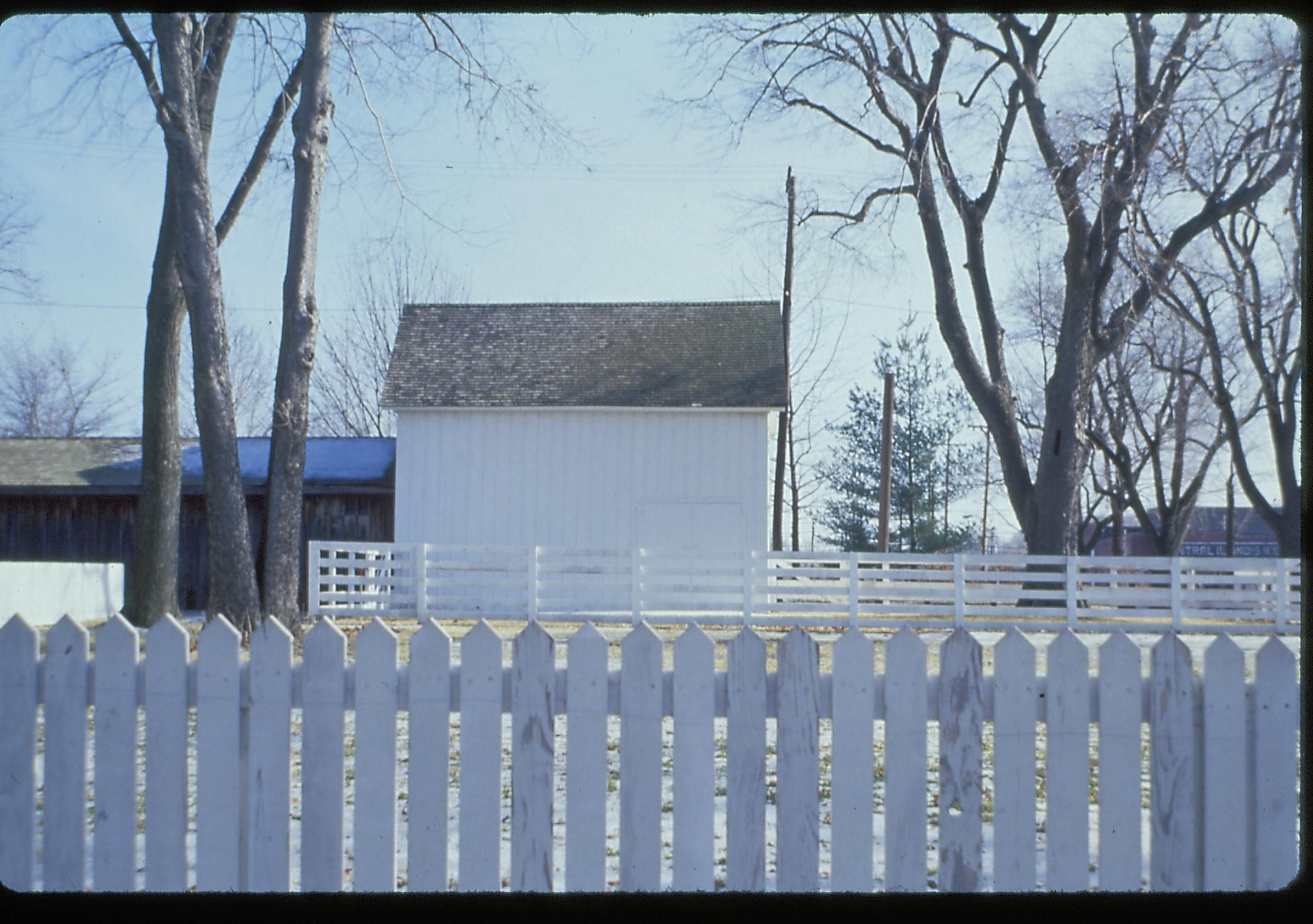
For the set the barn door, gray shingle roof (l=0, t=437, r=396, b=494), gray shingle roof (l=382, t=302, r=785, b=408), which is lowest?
the barn door

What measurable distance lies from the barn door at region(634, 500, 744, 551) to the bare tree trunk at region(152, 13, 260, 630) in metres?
8.28

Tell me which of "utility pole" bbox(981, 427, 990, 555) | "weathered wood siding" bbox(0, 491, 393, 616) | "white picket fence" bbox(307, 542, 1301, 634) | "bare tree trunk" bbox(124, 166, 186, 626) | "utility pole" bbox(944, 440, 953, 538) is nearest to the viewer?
"bare tree trunk" bbox(124, 166, 186, 626)

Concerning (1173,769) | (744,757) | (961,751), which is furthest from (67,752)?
(1173,769)

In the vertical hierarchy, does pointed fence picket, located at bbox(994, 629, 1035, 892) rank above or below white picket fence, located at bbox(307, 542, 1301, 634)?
above

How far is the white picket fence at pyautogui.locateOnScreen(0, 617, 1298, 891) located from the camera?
259cm

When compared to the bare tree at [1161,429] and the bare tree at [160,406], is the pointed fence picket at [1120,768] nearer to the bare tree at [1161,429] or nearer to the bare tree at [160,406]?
the bare tree at [160,406]

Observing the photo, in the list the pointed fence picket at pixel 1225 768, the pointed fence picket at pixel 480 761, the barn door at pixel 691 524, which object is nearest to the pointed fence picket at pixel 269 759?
the pointed fence picket at pixel 480 761

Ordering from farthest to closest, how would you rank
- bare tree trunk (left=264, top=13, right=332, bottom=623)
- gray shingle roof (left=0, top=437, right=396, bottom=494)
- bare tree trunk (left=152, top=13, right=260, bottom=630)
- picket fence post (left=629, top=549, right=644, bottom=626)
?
gray shingle roof (left=0, top=437, right=396, bottom=494) < picket fence post (left=629, top=549, right=644, bottom=626) < bare tree trunk (left=264, top=13, right=332, bottom=623) < bare tree trunk (left=152, top=13, right=260, bottom=630)

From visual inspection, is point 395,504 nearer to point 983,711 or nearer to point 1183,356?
point 983,711

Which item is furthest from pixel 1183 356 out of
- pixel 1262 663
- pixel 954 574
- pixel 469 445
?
pixel 1262 663

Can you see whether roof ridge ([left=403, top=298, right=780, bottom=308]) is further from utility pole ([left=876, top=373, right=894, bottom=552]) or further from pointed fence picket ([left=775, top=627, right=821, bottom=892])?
pointed fence picket ([left=775, top=627, right=821, bottom=892])

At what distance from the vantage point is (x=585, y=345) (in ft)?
60.0

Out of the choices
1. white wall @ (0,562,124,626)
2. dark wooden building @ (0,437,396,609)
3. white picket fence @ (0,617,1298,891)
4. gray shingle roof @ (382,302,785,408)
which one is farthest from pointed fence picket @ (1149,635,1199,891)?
dark wooden building @ (0,437,396,609)

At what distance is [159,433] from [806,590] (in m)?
8.96
